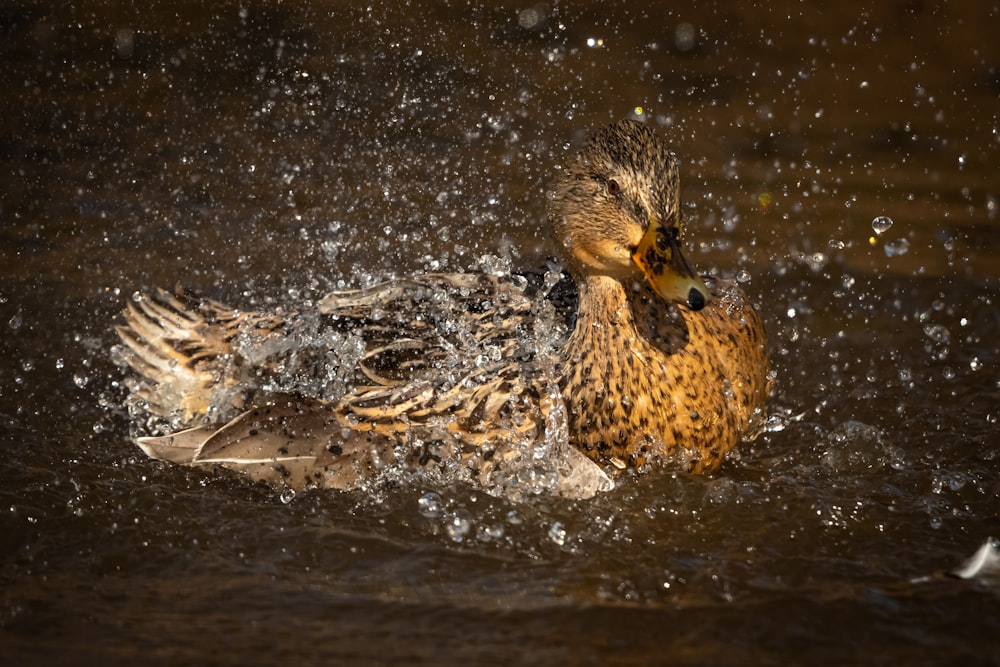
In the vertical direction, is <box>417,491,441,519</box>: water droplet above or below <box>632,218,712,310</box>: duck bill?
below

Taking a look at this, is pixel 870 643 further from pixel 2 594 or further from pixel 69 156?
pixel 69 156

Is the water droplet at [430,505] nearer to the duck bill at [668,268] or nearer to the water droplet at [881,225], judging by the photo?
the duck bill at [668,268]

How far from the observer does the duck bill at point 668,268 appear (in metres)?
3.36

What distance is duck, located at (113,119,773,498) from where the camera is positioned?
361 centimetres

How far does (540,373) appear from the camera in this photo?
3785mm

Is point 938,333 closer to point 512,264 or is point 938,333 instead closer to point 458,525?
point 512,264

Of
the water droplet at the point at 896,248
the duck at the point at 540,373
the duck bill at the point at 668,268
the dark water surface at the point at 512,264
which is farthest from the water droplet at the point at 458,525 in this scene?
the water droplet at the point at 896,248

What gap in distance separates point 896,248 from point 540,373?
116 inches

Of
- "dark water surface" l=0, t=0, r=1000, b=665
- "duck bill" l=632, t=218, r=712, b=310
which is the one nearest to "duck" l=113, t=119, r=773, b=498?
"duck bill" l=632, t=218, r=712, b=310

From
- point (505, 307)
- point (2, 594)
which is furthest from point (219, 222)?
point (2, 594)

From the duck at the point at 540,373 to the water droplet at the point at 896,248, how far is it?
6.71 feet

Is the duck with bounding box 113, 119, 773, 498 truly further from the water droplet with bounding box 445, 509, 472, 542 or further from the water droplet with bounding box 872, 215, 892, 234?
the water droplet with bounding box 872, 215, 892, 234

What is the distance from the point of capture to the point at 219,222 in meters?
6.14

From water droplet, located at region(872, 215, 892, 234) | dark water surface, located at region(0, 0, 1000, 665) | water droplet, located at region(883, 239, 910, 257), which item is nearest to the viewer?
dark water surface, located at region(0, 0, 1000, 665)
